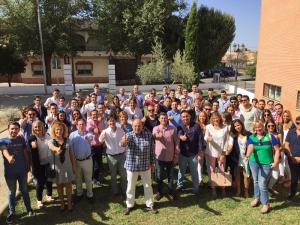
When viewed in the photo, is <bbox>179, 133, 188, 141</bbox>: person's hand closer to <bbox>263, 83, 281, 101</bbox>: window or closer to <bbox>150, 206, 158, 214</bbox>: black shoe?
<bbox>150, 206, 158, 214</bbox>: black shoe

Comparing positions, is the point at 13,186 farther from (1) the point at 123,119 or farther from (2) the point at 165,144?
(2) the point at 165,144

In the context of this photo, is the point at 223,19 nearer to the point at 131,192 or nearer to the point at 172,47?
the point at 172,47

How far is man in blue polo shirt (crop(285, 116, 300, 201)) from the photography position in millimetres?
5743

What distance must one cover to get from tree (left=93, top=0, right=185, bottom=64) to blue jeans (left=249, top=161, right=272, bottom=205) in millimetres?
23702

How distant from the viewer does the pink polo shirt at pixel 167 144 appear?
232 inches

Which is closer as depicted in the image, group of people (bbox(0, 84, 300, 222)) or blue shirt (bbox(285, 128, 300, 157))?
group of people (bbox(0, 84, 300, 222))

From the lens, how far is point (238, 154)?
6.10m

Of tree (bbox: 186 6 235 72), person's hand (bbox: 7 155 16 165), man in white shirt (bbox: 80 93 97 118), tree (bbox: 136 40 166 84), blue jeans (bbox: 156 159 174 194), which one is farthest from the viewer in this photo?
tree (bbox: 186 6 235 72)

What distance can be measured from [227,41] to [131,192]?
28.3 metres

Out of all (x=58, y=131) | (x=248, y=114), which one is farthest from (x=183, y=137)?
(x=248, y=114)

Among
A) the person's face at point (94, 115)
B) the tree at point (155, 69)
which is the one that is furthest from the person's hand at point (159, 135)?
the tree at point (155, 69)

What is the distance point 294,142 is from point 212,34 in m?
26.0

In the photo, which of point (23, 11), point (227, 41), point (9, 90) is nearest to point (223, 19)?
point (227, 41)

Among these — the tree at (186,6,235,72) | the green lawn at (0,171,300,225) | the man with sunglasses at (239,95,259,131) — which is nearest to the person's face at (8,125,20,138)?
the green lawn at (0,171,300,225)
